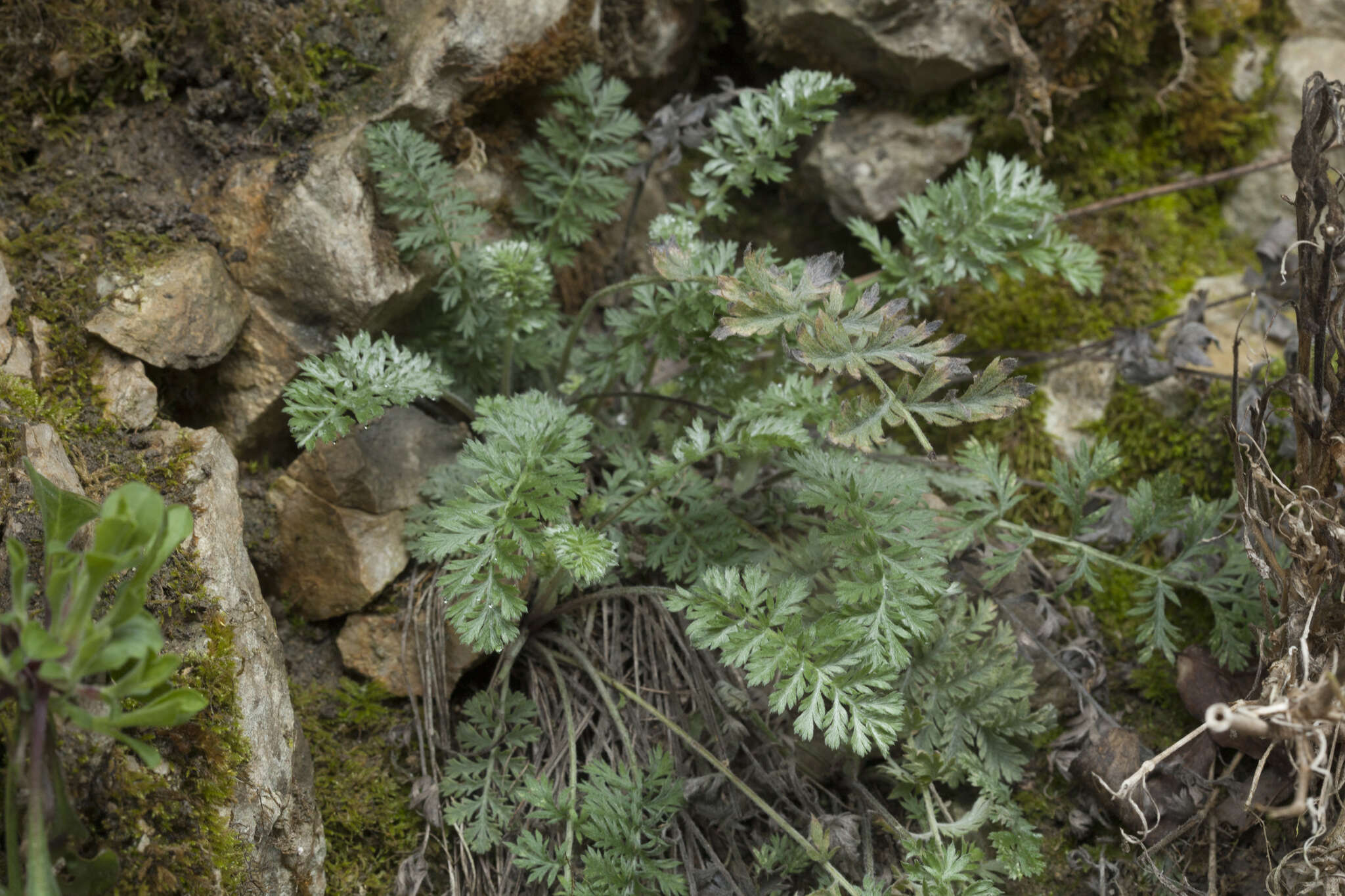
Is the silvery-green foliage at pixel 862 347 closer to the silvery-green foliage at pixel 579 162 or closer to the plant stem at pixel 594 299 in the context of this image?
the plant stem at pixel 594 299

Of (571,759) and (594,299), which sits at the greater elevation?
(594,299)

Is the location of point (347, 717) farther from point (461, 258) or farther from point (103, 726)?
point (461, 258)

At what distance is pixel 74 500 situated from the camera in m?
1.74

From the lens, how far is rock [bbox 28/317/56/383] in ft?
7.97

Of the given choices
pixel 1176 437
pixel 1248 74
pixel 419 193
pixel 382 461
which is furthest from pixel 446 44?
pixel 1248 74

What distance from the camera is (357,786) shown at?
2590 millimetres

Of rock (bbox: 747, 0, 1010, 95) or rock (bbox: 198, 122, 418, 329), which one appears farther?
rock (bbox: 747, 0, 1010, 95)

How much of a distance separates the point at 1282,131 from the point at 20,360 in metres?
4.46

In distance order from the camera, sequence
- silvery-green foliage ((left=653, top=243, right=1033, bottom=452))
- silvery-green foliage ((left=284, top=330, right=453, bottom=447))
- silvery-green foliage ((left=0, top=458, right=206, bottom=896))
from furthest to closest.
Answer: silvery-green foliage ((left=284, top=330, right=453, bottom=447)) < silvery-green foliage ((left=653, top=243, right=1033, bottom=452)) < silvery-green foliage ((left=0, top=458, right=206, bottom=896))

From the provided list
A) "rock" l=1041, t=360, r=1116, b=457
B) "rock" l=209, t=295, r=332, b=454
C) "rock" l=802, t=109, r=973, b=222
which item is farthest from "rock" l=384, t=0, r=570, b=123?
"rock" l=1041, t=360, r=1116, b=457

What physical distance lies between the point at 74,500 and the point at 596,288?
2.17m

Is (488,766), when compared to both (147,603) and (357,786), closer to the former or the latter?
(357,786)

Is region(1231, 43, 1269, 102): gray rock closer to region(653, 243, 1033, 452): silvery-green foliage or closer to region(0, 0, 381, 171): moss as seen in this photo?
region(653, 243, 1033, 452): silvery-green foliage

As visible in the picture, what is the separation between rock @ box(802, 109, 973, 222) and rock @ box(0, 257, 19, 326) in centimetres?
272
